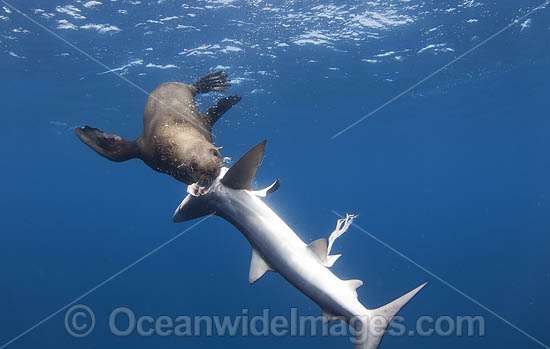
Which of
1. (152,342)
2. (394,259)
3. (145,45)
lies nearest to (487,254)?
(394,259)

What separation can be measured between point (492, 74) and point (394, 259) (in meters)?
17.2

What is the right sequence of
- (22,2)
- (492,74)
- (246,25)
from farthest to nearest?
(492,74) → (246,25) → (22,2)

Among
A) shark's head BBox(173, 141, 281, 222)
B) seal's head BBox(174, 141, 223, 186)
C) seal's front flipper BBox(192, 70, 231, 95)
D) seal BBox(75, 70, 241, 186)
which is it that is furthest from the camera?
seal's front flipper BBox(192, 70, 231, 95)

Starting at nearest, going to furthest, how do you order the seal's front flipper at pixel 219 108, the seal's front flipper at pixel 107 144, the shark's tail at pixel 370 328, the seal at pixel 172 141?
the shark's tail at pixel 370 328, the seal at pixel 172 141, the seal's front flipper at pixel 107 144, the seal's front flipper at pixel 219 108

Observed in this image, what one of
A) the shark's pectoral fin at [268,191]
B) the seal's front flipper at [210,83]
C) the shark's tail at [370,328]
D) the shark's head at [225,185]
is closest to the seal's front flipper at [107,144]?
the shark's head at [225,185]

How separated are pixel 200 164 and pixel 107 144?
66.9 inches

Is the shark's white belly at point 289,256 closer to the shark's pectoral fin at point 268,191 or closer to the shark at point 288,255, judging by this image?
the shark at point 288,255

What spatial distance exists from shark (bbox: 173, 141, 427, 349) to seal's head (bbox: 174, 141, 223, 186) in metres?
0.12

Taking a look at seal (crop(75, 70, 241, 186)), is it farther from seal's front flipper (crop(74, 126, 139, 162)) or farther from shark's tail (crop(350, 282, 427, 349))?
shark's tail (crop(350, 282, 427, 349))

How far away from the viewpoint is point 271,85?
22.3m

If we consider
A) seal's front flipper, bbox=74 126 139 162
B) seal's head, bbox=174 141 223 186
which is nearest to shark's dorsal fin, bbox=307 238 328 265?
seal's head, bbox=174 141 223 186

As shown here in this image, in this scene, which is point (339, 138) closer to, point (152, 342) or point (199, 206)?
point (152, 342)

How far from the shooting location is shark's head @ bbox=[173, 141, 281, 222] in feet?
10.0

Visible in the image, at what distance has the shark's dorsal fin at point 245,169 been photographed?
3.01 metres
